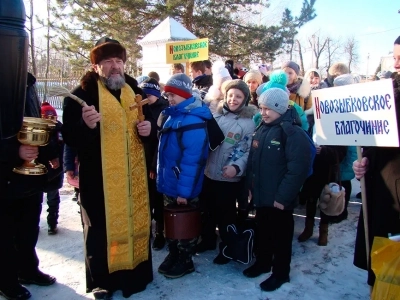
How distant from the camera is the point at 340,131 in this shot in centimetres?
242

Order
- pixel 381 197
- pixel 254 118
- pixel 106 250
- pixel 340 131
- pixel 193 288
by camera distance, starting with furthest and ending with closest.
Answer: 1. pixel 254 118
2. pixel 193 288
3. pixel 106 250
4. pixel 340 131
5. pixel 381 197

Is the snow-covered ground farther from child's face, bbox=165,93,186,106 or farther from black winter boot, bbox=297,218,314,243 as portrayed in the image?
child's face, bbox=165,93,186,106

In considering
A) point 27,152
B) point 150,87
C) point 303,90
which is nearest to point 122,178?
point 27,152

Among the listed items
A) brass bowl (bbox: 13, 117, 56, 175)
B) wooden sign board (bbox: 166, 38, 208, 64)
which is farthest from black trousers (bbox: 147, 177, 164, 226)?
wooden sign board (bbox: 166, 38, 208, 64)

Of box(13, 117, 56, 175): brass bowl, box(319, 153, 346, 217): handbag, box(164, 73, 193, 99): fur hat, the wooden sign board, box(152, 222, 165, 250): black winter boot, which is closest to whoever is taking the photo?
box(13, 117, 56, 175): brass bowl

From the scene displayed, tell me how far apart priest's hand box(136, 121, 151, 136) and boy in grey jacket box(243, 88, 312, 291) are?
93 cm

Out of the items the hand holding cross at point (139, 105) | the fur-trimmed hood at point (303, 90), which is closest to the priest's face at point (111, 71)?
the hand holding cross at point (139, 105)

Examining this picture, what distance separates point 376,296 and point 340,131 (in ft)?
3.45

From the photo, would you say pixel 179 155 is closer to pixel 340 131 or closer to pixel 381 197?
pixel 340 131

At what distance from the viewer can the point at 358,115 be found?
2258mm

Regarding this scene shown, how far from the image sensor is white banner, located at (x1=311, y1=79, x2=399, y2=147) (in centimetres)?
207

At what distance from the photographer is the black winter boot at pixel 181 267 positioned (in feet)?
10.1

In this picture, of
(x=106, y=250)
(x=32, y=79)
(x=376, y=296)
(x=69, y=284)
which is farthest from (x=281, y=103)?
(x=69, y=284)

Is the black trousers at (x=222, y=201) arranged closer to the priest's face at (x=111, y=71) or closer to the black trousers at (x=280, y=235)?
the black trousers at (x=280, y=235)
